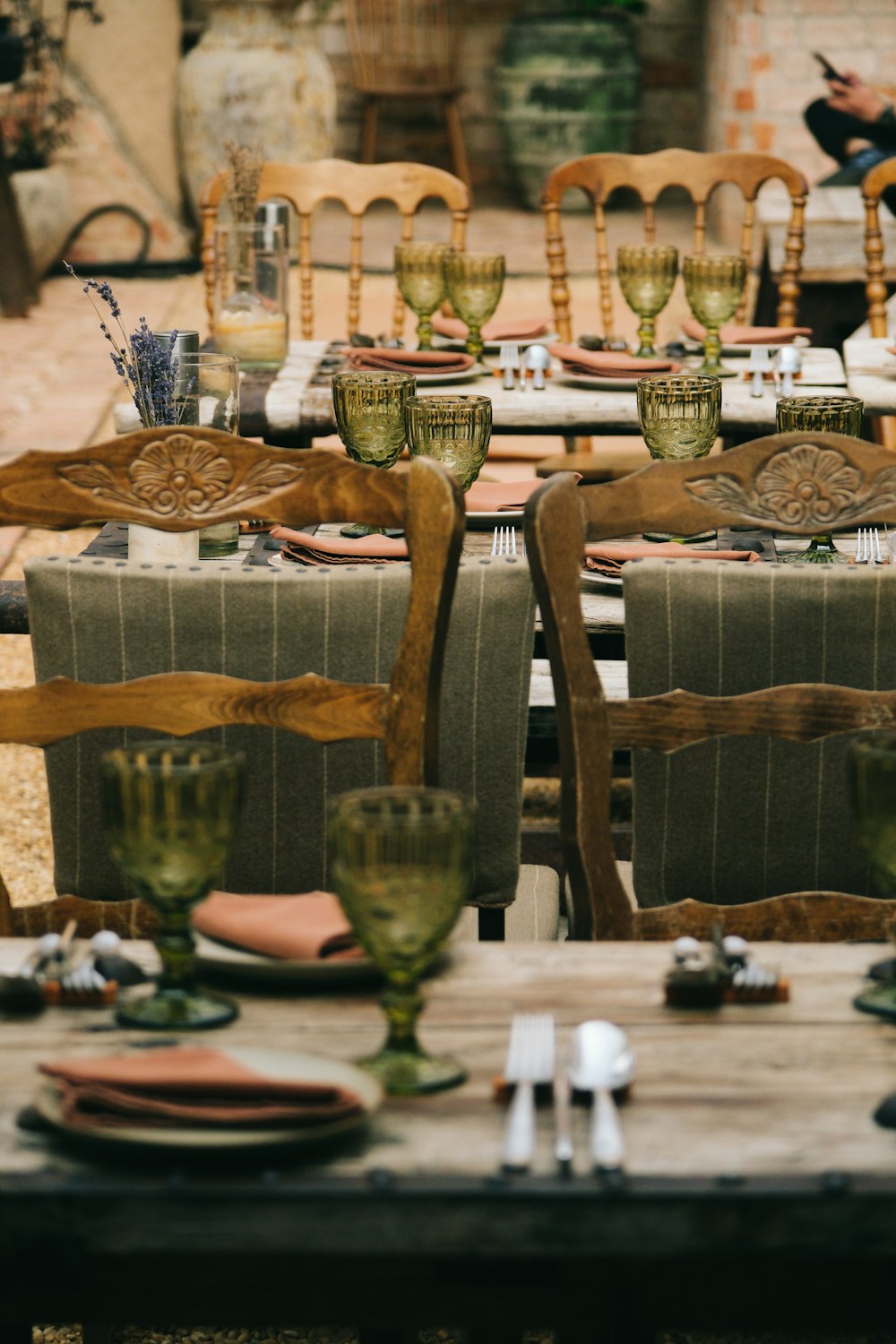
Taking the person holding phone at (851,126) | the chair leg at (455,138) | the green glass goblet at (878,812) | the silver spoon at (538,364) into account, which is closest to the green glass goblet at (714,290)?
the silver spoon at (538,364)

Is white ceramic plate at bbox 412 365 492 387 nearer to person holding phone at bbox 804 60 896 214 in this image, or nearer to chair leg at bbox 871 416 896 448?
chair leg at bbox 871 416 896 448

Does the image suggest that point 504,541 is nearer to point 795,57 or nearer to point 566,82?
point 795,57

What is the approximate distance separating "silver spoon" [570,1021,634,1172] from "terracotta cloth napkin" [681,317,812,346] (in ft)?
7.83

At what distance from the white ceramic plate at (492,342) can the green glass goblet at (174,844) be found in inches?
89.0

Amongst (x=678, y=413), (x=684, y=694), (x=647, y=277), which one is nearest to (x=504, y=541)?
(x=678, y=413)

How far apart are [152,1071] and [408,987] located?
0.14 metres

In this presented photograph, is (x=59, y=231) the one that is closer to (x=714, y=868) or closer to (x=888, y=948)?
(x=714, y=868)

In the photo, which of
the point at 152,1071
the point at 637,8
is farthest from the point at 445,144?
the point at 152,1071

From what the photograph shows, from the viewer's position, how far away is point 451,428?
2086mm

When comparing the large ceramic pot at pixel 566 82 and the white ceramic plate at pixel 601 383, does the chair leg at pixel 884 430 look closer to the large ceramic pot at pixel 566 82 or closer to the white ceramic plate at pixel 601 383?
the white ceramic plate at pixel 601 383

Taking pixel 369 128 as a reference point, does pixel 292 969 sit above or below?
below

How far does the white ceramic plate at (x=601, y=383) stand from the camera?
9.64 feet

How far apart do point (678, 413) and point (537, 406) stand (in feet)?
2.53

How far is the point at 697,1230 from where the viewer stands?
84cm
